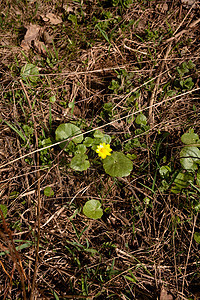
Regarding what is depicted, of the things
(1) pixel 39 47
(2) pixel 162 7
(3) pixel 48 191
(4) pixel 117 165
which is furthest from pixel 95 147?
(2) pixel 162 7

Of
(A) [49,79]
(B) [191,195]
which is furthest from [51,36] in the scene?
(B) [191,195]

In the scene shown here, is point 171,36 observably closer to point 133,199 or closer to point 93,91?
point 93,91

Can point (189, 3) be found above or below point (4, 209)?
above

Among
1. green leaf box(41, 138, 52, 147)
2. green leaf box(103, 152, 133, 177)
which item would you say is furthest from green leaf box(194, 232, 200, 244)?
Result: green leaf box(41, 138, 52, 147)

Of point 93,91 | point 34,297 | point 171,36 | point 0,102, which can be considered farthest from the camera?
point 171,36

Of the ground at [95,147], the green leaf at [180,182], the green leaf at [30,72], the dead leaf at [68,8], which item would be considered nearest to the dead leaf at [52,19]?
the ground at [95,147]

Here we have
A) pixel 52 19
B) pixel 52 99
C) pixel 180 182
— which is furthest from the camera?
pixel 52 19

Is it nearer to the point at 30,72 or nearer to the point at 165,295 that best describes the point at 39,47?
the point at 30,72

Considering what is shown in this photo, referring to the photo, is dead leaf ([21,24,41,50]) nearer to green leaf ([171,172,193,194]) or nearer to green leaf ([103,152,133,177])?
green leaf ([103,152,133,177])
